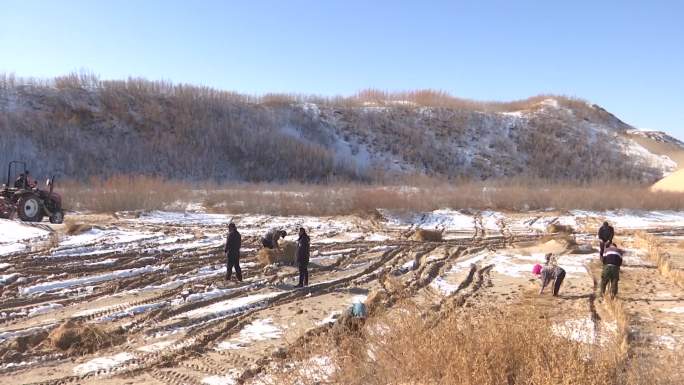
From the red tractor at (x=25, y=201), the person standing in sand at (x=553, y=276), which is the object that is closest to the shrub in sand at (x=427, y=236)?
the person standing in sand at (x=553, y=276)

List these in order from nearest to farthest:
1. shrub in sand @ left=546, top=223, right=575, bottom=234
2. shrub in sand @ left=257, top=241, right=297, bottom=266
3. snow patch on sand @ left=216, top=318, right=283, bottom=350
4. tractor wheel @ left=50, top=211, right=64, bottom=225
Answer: snow patch on sand @ left=216, top=318, right=283, bottom=350 < shrub in sand @ left=257, top=241, right=297, bottom=266 < tractor wheel @ left=50, top=211, right=64, bottom=225 < shrub in sand @ left=546, top=223, right=575, bottom=234

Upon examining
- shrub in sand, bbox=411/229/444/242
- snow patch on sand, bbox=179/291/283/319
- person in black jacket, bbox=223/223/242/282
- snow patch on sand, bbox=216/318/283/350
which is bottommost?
snow patch on sand, bbox=216/318/283/350

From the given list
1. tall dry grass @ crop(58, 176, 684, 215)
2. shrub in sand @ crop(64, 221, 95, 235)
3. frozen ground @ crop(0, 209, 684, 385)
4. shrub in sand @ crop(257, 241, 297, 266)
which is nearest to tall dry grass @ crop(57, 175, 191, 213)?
tall dry grass @ crop(58, 176, 684, 215)

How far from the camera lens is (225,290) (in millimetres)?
10305

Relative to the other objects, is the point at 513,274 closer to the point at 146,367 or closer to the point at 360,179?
the point at 146,367

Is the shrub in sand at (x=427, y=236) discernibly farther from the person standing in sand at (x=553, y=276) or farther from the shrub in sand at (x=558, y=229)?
the person standing in sand at (x=553, y=276)

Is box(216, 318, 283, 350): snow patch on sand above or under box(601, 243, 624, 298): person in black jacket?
under

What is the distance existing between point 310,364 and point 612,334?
406cm

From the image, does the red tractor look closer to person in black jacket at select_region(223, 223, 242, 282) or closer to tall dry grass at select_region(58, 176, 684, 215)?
tall dry grass at select_region(58, 176, 684, 215)

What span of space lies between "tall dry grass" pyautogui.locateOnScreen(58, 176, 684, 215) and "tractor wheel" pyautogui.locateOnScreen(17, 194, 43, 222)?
5823 mm

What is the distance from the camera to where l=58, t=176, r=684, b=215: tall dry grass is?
24078 mm

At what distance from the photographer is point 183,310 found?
29.5ft

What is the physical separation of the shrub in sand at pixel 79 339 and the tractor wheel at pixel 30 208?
11.7 metres

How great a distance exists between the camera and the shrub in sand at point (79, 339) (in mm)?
7133
